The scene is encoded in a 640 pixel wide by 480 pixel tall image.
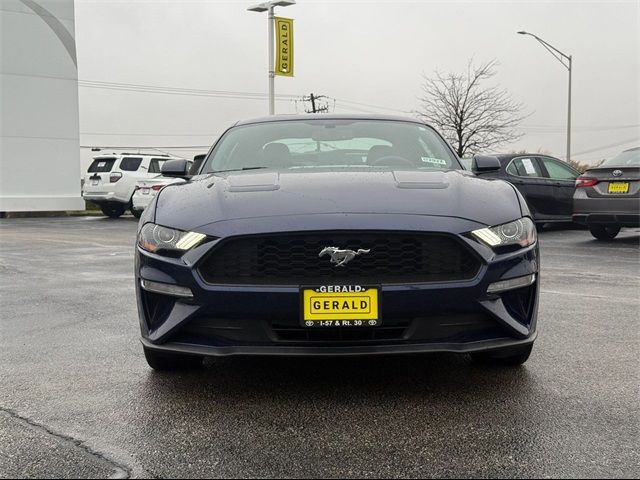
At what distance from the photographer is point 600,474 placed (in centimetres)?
246

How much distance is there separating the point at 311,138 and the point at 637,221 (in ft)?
23.1

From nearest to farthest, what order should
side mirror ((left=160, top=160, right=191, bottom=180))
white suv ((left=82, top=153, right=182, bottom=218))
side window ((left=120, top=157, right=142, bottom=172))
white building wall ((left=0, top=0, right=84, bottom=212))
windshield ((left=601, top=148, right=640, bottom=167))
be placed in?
side mirror ((left=160, top=160, right=191, bottom=180)) → windshield ((left=601, top=148, right=640, bottom=167)) → white suv ((left=82, top=153, right=182, bottom=218)) → side window ((left=120, top=157, right=142, bottom=172)) → white building wall ((left=0, top=0, right=84, bottom=212))

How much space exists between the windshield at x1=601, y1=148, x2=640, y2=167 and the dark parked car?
2091mm

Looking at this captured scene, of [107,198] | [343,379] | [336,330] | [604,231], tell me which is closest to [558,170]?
[604,231]

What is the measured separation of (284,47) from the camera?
23.3m

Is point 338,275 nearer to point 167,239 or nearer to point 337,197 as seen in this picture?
point 337,197

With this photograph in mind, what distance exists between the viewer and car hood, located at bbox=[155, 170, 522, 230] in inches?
132

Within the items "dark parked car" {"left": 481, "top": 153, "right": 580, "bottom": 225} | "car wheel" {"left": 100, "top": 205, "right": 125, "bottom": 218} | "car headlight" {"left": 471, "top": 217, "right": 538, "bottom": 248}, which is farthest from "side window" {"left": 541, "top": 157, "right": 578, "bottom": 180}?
"car wheel" {"left": 100, "top": 205, "right": 125, "bottom": 218}

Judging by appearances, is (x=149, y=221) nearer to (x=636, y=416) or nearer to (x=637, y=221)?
(x=636, y=416)

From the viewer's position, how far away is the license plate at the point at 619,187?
1038 cm

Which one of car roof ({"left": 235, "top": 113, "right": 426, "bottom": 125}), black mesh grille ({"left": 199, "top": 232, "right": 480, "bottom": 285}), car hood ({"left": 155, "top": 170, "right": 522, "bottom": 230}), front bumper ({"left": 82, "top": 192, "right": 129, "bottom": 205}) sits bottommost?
front bumper ({"left": 82, "top": 192, "right": 129, "bottom": 205})

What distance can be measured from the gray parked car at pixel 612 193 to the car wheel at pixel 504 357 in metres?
7.23

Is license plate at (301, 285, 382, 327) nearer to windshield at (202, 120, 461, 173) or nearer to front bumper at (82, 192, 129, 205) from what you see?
windshield at (202, 120, 461, 173)

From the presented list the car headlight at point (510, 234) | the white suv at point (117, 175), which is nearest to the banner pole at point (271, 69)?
the white suv at point (117, 175)
